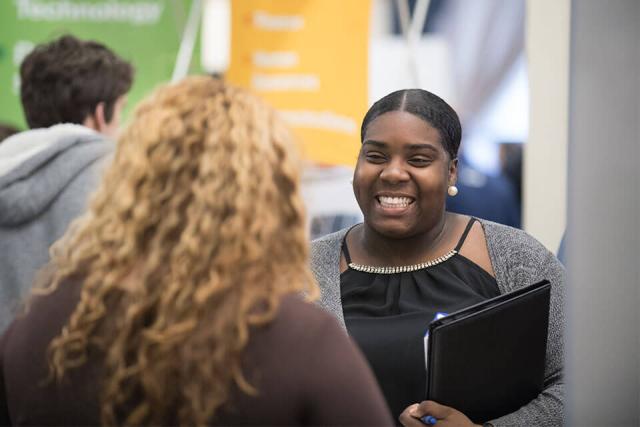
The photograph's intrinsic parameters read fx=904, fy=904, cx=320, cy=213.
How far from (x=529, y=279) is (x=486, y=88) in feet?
9.81

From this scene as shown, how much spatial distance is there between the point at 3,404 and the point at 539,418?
1233mm

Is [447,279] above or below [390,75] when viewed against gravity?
below

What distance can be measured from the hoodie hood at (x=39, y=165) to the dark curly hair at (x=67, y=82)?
24 centimetres

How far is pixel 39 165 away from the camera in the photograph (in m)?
2.39

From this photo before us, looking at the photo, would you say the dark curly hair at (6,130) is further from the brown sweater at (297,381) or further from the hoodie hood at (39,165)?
the brown sweater at (297,381)

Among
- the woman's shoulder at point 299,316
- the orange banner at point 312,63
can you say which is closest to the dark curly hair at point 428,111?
the woman's shoulder at point 299,316

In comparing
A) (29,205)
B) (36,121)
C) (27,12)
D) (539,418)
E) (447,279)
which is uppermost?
(27,12)

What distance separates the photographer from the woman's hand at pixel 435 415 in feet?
6.39

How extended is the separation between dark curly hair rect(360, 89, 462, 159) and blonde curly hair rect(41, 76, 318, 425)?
36.3 inches

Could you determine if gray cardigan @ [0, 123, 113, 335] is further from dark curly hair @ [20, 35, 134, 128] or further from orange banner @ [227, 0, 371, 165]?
orange banner @ [227, 0, 371, 165]

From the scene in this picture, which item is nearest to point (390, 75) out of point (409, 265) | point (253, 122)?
point (409, 265)

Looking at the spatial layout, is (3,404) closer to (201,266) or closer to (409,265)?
(201,266)

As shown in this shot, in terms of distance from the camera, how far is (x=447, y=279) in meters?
2.24

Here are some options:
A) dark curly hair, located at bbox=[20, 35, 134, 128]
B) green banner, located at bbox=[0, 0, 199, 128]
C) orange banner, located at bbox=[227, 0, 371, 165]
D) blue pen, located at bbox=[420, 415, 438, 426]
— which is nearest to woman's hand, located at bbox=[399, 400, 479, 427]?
blue pen, located at bbox=[420, 415, 438, 426]
